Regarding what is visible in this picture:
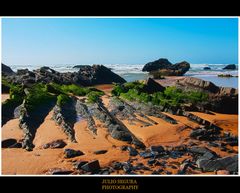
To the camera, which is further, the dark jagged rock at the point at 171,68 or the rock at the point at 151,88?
the dark jagged rock at the point at 171,68

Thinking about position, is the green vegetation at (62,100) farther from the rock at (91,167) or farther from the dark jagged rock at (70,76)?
the rock at (91,167)

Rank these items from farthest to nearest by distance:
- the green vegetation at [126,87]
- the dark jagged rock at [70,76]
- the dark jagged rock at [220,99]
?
1. the dark jagged rock at [70,76]
2. the green vegetation at [126,87]
3. the dark jagged rock at [220,99]

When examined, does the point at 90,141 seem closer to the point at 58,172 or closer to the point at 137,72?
the point at 58,172

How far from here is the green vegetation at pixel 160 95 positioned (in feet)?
40.7

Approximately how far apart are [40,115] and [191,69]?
66.7ft

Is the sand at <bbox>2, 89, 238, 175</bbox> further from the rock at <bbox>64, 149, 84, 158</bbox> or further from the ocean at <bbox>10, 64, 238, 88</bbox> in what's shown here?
the ocean at <bbox>10, 64, 238, 88</bbox>

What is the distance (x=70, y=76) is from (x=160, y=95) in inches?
332

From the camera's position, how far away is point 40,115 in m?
10.4

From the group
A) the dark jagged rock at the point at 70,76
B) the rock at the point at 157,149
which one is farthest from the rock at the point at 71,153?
the dark jagged rock at the point at 70,76

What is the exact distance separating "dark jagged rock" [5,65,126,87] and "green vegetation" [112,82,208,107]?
1.92 m

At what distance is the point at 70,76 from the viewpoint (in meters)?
20.0

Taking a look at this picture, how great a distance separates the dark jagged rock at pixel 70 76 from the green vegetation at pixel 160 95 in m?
1.92

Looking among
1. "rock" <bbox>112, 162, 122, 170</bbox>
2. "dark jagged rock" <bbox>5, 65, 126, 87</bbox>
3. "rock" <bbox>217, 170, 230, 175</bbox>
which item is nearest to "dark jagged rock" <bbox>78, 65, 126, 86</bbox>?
"dark jagged rock" <bbox>5, 65, 126, 87</bbox>
